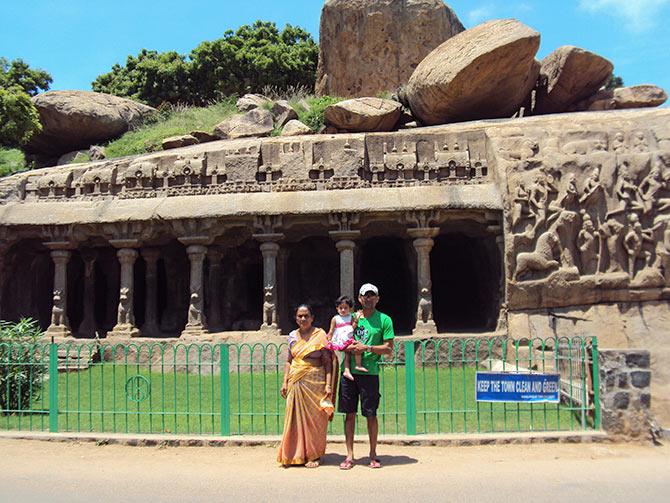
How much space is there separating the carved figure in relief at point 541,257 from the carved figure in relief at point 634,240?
4.09 ft

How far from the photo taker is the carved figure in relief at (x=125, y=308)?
1325cm

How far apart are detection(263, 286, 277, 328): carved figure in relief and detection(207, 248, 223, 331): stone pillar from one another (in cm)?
190

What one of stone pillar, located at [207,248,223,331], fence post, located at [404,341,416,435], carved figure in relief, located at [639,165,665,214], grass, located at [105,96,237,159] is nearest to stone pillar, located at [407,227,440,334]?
carved figure in relief, located at [639,165,665,214]

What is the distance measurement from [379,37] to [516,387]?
15097mm

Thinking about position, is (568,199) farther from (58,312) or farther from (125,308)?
(58,312)

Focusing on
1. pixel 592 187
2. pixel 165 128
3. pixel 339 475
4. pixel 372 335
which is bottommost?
pixel 339 475

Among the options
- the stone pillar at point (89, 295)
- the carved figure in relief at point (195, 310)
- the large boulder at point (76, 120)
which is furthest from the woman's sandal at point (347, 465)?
the large boulder at point (76, 120)

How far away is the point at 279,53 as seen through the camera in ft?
101

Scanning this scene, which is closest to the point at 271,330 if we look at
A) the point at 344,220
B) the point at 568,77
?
the point at 344,220

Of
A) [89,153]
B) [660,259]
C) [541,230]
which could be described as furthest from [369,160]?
[89,153]

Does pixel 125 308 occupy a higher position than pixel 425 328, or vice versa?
pixel 125 308

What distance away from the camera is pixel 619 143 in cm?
1206

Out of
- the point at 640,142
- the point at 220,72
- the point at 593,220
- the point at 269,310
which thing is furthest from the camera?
the point at 220,72

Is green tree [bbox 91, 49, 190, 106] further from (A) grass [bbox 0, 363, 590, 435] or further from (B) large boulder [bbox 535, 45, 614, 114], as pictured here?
(A) grass [bbox 0, 363, 590, 435]
